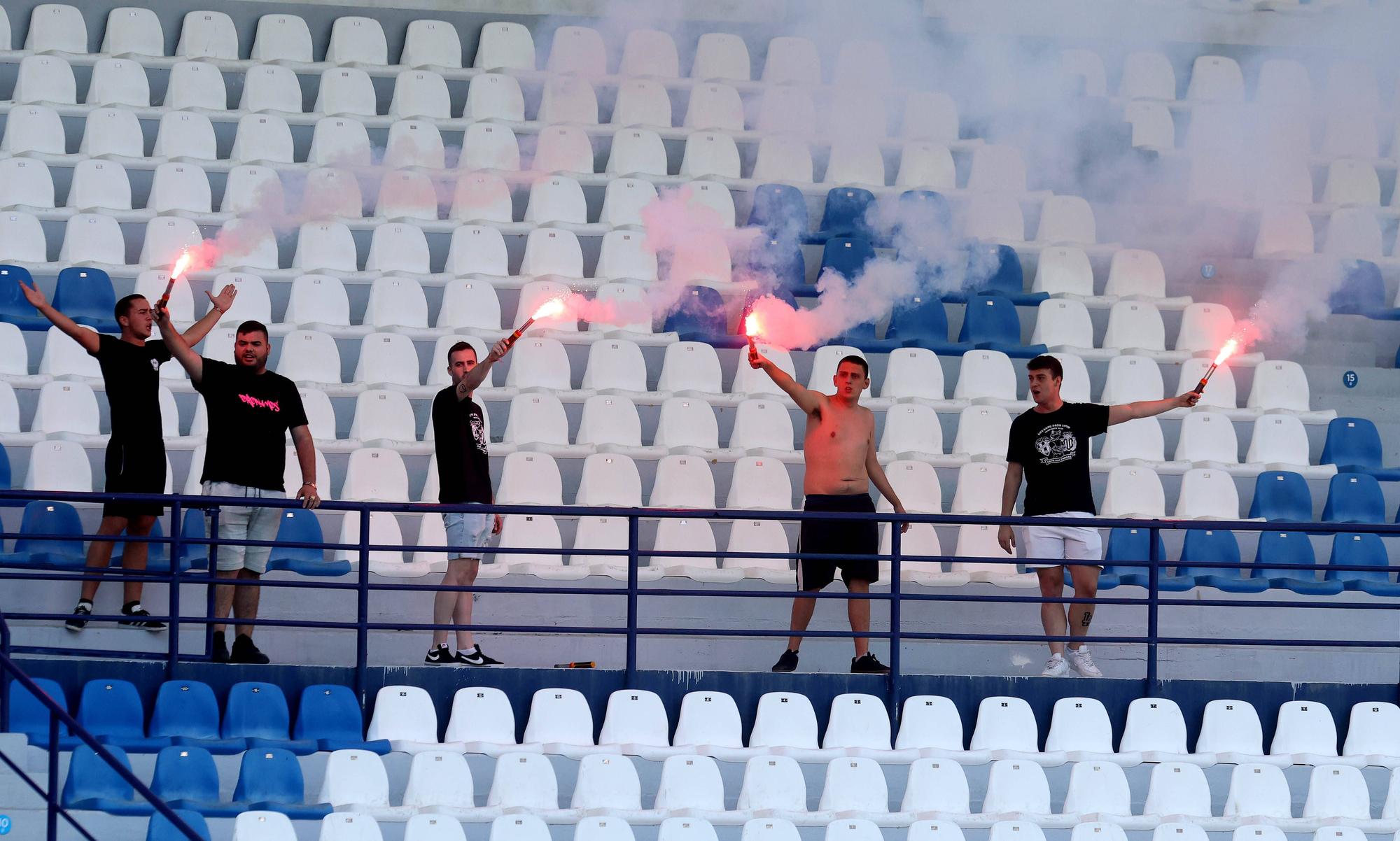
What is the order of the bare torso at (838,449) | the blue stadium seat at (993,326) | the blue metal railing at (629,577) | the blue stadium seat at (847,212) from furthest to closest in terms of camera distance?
the blue stadium seat at (847,212) < the blue stadium seat at (993,326) < the bare torso at (838,449) < the blue metal railing at (629,577)

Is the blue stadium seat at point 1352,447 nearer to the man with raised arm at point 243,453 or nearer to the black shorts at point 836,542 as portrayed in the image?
the black shorts at point 836,542

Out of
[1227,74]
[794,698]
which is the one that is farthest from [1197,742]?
[1227,74]

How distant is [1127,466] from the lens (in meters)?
9.10

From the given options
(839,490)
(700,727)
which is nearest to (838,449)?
(839,490)

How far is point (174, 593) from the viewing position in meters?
6.98

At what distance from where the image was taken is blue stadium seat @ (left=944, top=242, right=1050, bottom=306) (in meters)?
10.5

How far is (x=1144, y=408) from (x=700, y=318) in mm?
2776

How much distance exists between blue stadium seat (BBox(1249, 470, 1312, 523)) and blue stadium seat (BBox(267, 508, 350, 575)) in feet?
14.4

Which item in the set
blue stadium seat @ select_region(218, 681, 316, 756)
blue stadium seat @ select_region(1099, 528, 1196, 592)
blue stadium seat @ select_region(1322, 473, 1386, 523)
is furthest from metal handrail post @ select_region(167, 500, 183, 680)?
blue stadium seat @ select_region(1322, 473, 1386, 523)

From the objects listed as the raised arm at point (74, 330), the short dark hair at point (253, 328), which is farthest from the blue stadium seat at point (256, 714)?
the raised arm at point (74, 330)

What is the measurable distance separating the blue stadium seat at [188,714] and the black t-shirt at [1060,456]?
3.41m

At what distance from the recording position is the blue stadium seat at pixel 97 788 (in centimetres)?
632

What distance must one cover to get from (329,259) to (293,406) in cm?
256

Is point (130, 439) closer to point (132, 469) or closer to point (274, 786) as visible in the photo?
point (132, 469)
